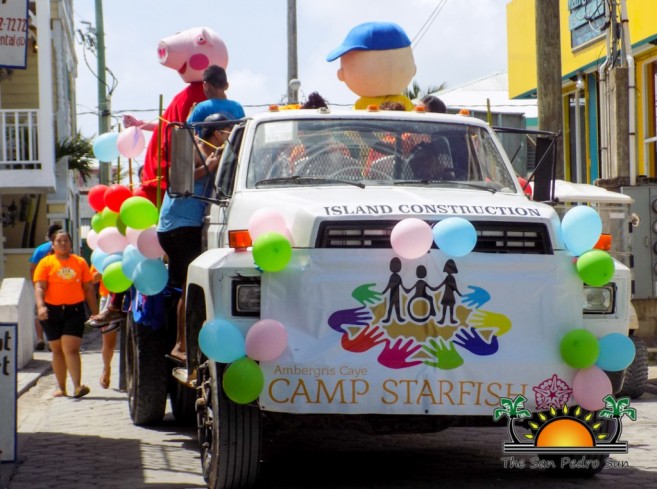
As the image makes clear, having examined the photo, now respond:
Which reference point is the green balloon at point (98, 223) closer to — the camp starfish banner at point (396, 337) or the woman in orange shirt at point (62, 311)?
the woman in orange shirt at point (62, 311)

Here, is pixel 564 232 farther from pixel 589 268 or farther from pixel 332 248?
pixel 332 248

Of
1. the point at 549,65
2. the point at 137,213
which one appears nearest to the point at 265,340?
the point at 137,213

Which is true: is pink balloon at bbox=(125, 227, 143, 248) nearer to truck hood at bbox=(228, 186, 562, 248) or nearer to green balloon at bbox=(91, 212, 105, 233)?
green balloon at bbox=(91, 212, 105, 233)

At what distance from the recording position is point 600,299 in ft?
24.8

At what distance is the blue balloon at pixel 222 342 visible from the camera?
693cm

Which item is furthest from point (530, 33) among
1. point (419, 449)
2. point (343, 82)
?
point (419, 449)

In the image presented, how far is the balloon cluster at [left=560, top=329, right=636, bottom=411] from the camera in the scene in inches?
281

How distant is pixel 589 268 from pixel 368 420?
146cm

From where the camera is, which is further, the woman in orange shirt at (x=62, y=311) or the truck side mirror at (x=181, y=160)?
the woman in orange shirt at (x=62, y=311)

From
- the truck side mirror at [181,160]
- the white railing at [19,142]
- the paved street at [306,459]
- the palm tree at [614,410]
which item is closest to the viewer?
the palm tree at [614,410]

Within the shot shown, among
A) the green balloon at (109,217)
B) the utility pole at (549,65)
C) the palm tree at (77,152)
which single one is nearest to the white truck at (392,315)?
the green balloon at (109,217)

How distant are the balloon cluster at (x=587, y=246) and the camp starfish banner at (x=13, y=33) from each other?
520cm

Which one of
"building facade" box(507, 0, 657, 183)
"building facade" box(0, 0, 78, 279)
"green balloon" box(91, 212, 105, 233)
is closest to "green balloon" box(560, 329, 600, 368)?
"green balloon" box(91, 212, 105, 233)

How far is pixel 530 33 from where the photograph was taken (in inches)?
1023
